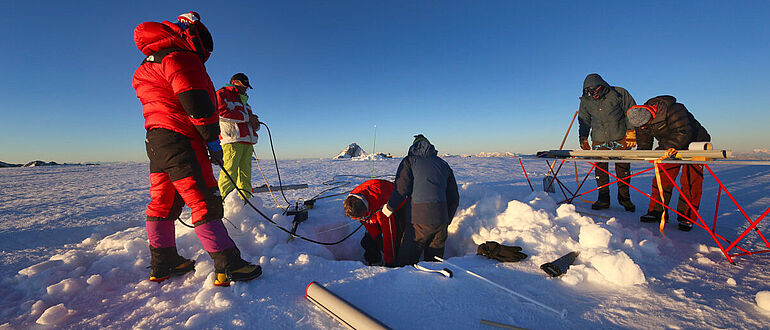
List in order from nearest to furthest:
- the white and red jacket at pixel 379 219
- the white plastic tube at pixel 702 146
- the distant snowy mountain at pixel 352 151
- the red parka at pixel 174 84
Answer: the red parka at pixel 174 84 → the white plastic tube at pixel 702 146 → the white and red jacket at pixel 379 219 → the distant snowy mountain at pixel 352 151

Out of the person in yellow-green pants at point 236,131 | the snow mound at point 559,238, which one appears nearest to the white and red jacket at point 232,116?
the person in yellow-green pants at point 236,131

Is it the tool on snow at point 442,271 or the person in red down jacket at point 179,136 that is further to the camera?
the tool on snow at point 442,271

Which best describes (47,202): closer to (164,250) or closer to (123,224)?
(123,224)

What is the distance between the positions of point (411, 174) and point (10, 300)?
278cm

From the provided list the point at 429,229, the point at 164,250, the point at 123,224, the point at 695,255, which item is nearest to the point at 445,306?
the point at 429,229

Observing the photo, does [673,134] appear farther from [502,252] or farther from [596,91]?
[502,252]

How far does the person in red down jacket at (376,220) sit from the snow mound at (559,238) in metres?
0.74

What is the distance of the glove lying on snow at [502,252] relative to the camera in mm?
1892

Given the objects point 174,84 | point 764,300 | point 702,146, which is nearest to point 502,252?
point 764,300

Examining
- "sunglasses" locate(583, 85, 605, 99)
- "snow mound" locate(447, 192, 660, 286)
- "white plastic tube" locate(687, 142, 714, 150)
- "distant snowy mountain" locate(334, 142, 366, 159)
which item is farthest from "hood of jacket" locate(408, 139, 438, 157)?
"distant snowy mountain" locate(334, 142, 366, 159)

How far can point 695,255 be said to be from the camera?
6.48 ft

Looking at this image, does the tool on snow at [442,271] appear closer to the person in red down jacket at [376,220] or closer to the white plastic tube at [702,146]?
the person in red down jacket at [376,220]

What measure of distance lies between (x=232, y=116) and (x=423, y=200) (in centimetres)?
271

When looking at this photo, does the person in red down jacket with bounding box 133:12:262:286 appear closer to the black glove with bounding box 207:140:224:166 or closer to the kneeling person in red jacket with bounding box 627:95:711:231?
the black glove with bounding box 207:140:224:166
